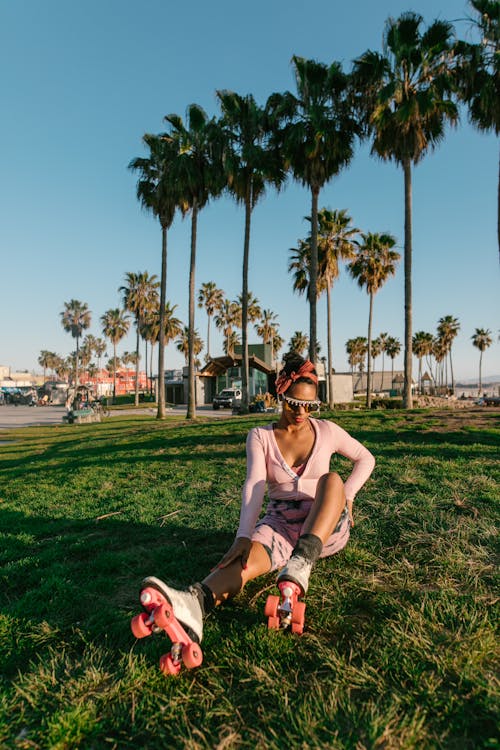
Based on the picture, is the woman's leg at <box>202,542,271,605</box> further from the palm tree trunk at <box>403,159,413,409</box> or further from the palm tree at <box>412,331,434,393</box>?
the palm tree at <box>412,331,434,393</box>

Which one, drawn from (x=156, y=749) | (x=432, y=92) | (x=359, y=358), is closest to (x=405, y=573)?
(x=156, y=749)

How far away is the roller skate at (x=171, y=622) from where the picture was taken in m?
2.11

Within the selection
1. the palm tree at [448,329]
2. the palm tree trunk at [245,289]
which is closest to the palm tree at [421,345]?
the palm tree at [448,329]

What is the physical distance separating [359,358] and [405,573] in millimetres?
93819

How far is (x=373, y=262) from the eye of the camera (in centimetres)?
3506

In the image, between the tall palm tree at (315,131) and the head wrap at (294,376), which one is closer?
the head wrap at (294,376)

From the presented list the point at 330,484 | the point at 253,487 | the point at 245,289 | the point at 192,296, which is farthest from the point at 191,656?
the point at 192,296

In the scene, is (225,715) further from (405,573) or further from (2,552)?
(2,552)

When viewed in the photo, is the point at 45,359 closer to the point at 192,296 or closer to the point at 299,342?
the point at 299,342

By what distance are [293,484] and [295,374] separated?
0.80 meters

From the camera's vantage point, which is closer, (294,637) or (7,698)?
(7,698)

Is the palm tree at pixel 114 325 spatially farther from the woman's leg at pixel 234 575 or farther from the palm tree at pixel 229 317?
the woman's leg at pixel 234 575

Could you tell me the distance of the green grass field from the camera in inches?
73.3

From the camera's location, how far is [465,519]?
14.7 feet
